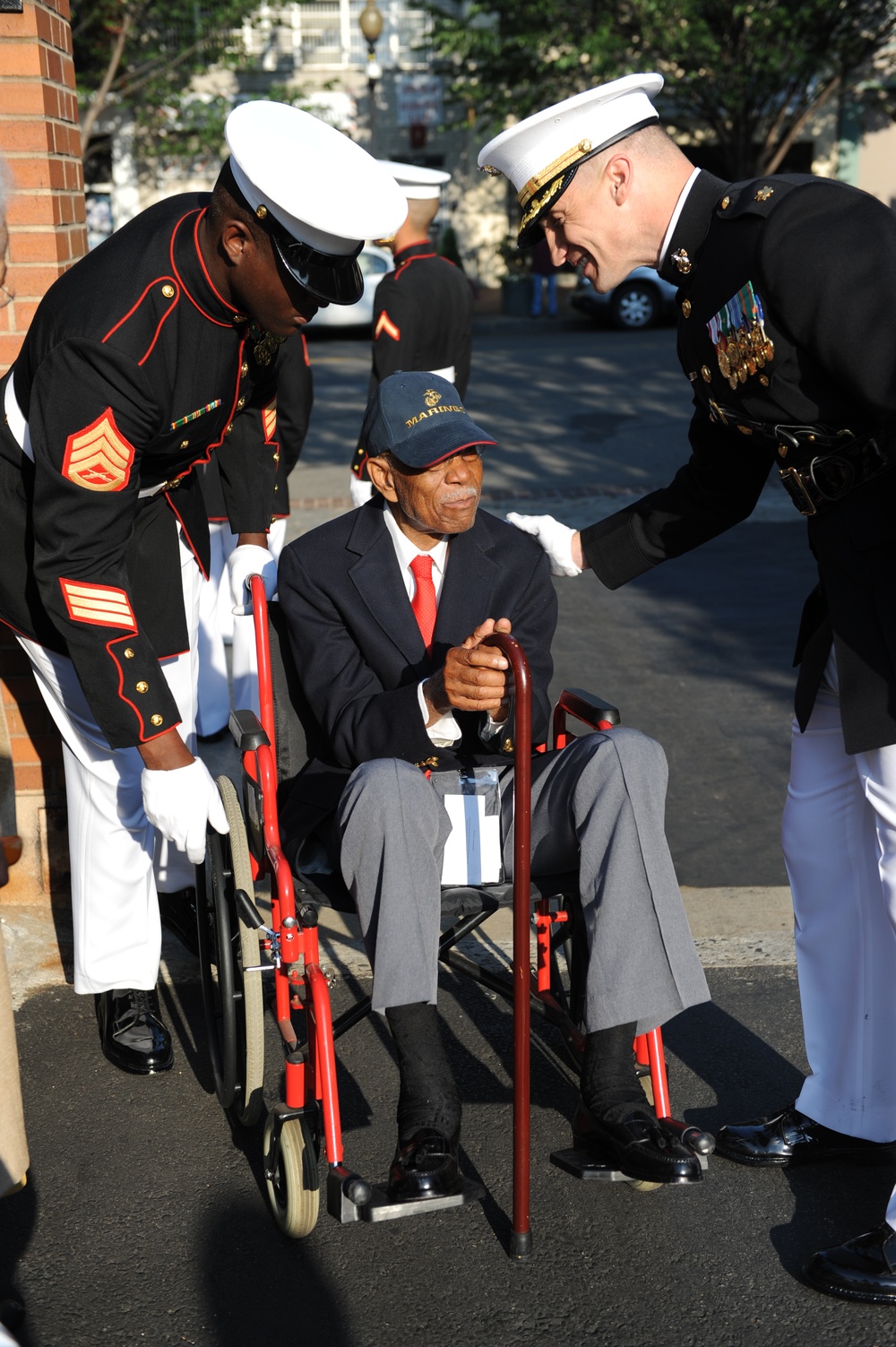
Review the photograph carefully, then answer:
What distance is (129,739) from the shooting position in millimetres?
2703

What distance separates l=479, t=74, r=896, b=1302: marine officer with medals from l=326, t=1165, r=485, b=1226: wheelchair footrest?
657mm

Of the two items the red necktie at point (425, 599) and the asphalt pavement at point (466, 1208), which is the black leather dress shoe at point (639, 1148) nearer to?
the asphalt pavement at point (466, 1208)

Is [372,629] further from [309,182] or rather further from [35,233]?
[35,233]

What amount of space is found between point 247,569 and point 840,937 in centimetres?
162

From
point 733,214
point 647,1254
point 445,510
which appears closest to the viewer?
point 733,214

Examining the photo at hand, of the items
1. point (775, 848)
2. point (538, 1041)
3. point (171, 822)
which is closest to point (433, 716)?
point (171, 822)

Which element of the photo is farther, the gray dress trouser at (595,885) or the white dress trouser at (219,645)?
the white dress trouser at (219,645)

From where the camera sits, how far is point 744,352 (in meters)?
2.31

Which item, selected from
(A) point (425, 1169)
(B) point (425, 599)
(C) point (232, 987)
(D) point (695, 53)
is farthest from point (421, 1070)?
(D) point (695, 53)

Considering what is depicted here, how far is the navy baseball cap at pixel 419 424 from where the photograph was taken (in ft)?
9.59

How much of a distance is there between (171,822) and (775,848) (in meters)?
2.22

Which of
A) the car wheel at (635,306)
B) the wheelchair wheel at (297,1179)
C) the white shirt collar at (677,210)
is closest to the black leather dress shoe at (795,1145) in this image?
the wheelchair wheel at (297,1179)

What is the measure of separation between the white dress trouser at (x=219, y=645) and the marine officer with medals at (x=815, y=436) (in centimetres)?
260

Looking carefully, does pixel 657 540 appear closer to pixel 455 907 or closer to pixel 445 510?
pixel 445 510
